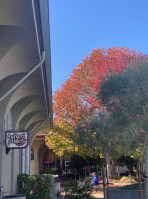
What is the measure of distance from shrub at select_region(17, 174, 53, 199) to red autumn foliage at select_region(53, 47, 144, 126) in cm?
759

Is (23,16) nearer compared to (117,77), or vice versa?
(23,16)

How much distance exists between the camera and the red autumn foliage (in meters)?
19.9

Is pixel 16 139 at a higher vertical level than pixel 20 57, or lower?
lower

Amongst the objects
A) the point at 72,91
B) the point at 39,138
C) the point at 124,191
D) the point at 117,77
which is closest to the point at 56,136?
the point at 72,91

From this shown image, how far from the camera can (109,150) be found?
30.0ft

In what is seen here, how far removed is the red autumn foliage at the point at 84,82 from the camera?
1994cm

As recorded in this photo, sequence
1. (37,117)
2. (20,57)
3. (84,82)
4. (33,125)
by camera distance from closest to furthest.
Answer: (20,57) → (37,117) → (33,125) → (84,82)

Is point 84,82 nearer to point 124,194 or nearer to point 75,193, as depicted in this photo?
point 124,194

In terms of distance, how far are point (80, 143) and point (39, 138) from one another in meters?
18.0

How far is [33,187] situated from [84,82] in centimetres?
1137

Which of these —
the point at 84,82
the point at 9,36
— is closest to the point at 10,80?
the point at 9,36

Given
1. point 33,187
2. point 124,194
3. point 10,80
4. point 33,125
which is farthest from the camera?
point 33,125

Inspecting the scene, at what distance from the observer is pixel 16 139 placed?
8.36 meters

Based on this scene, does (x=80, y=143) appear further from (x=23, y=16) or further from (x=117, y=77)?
(x=23, y=16)
